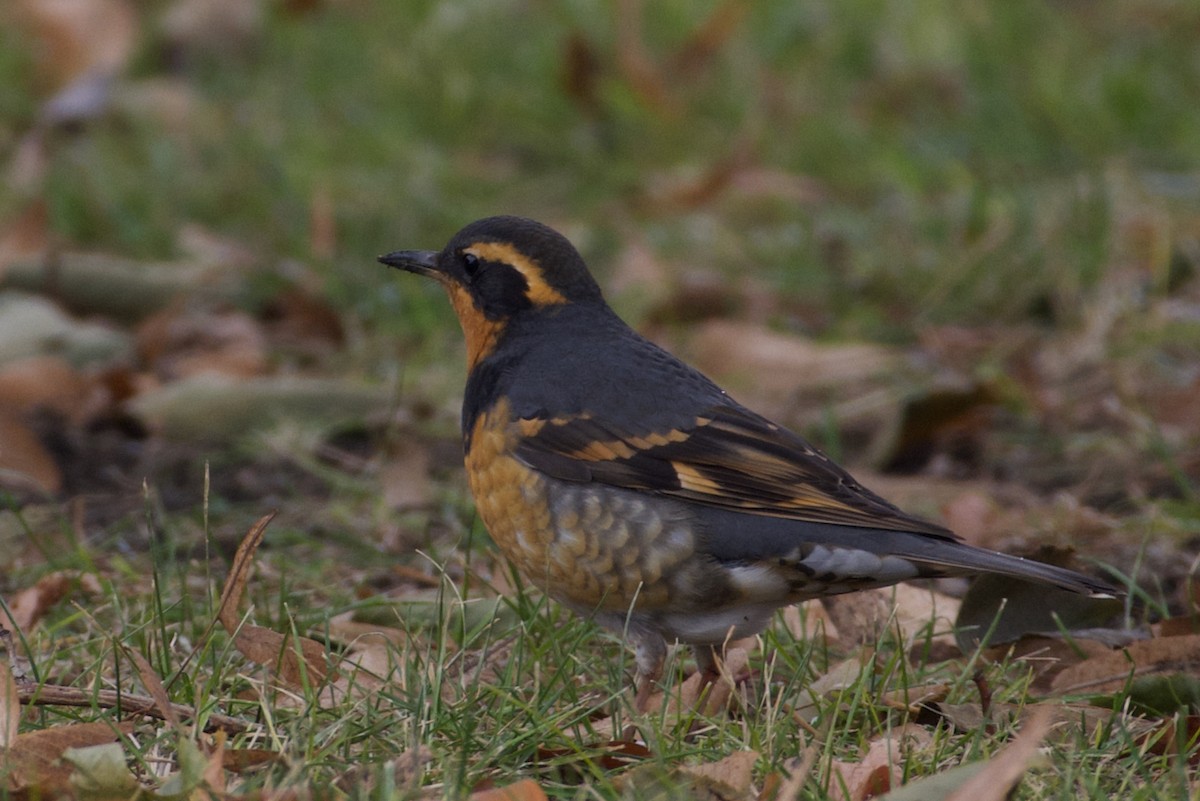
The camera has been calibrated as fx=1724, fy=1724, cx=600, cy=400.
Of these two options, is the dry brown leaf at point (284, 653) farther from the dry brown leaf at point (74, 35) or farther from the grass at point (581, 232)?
the dry brown leaf at point (74, 35)

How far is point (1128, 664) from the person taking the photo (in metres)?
4.28

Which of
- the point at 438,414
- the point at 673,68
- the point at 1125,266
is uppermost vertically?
the point at 673,68

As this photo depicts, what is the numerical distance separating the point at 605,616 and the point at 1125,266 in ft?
15.3

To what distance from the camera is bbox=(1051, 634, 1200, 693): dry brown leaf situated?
4.26 meters

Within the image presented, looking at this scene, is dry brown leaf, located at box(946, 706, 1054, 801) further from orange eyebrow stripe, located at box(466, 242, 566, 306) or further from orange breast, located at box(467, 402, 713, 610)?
orange eyebrow stripe, located at box(466, 242, 566, 306)

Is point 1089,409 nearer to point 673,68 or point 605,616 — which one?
point 605,616

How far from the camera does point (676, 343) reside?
785 centimetres

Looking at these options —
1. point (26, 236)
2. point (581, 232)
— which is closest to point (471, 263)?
point (26, 236)

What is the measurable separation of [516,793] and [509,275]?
2.26 meters

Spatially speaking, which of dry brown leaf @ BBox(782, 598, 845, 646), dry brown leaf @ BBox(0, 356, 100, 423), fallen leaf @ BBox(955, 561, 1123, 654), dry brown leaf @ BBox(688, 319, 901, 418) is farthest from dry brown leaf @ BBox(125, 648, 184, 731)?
dry brown leaf @ BBox(688, 319, 901, 418)

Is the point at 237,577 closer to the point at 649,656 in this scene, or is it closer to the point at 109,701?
the point at 109,701

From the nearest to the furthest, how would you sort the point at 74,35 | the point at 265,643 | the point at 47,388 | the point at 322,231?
the point at 265,643 < the point at 47,388 < the point at 322,231 < the point at 74,35

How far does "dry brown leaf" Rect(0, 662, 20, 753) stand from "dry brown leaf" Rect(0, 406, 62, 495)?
255cm

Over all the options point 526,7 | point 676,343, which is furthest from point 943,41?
point 676,343
